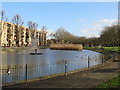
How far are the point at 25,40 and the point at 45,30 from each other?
31.8m

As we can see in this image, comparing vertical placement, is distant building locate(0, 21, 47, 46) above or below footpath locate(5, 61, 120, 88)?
above

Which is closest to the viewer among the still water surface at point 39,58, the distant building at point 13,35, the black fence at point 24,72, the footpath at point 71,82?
the footpath at point 71,82

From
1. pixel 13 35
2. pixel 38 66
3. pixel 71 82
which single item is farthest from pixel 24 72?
pixel 13 35

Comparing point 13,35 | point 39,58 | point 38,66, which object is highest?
point 13,35

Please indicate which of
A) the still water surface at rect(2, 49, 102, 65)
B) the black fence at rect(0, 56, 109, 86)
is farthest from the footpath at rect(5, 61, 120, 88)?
the still water surface at rect(2, 49, 102, 65)

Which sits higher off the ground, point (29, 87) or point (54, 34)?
point (54, 34)

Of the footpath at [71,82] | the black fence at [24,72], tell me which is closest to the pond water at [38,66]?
the black fence at [24,72]

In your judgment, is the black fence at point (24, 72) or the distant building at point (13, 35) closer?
the black fence at point (24, 72)

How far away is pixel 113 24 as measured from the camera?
67312mm

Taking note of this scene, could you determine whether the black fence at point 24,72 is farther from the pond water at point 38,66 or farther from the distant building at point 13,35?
the distant building at point 13,35

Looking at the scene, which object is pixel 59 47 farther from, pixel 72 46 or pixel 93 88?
pixel 93 88

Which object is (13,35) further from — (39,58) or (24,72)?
(24,72)

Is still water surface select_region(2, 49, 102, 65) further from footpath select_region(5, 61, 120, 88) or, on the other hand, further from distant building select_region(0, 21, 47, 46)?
distant building select_region(0, 21, 47, 46)

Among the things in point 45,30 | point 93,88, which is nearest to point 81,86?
point 93,88
